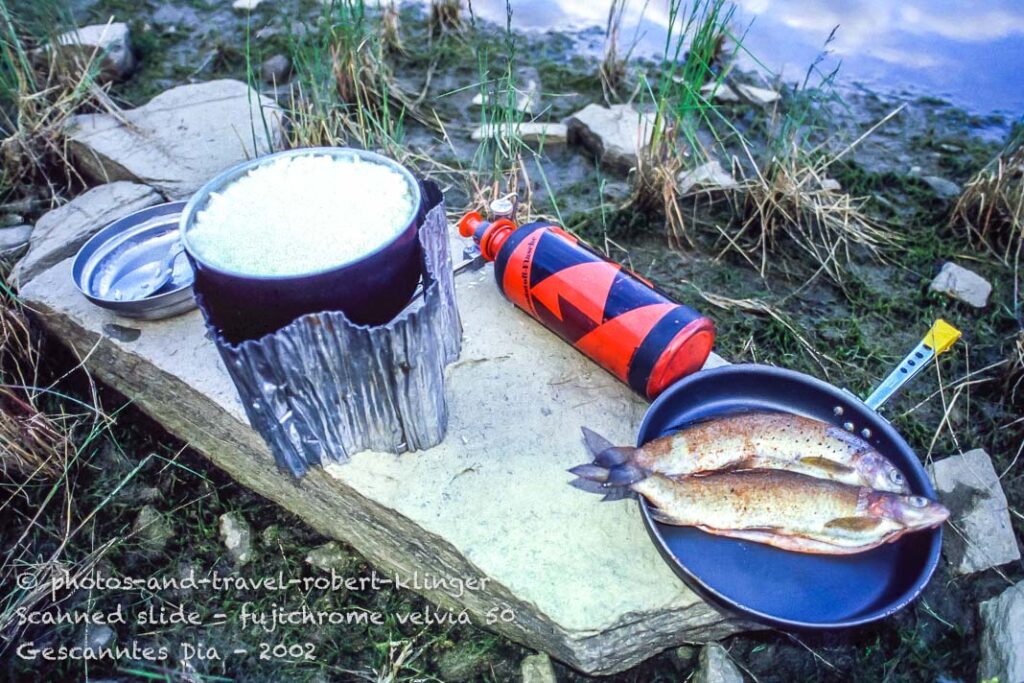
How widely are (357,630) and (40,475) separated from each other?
3.80ft

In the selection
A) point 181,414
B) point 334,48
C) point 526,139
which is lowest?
point 181,414

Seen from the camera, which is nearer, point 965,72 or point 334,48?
point 334,48

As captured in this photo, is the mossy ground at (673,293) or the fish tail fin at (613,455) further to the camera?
the mossy ground at (673,293)

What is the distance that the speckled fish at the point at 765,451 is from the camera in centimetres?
187

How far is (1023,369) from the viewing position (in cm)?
259

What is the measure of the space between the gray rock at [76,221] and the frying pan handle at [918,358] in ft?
9.16

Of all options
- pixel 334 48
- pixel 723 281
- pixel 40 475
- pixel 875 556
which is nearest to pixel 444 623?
pixel 875 556

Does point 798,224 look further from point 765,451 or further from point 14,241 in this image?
point 14,241

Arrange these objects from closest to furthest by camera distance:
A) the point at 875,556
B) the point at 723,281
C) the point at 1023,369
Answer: the point at 875,556 → the point at 1023,369 → the point at 723,281

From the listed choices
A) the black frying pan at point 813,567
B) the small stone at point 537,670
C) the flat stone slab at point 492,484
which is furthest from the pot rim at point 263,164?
the small stone at point 537,670

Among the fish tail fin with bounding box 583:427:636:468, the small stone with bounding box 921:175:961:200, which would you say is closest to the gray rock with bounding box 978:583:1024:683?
A: the fish tail fin with bounding box 583:427:636:468

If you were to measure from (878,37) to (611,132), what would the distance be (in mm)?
2389

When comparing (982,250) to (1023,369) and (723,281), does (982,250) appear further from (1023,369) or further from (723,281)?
(723,281)

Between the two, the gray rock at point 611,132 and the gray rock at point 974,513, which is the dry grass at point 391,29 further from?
the gray rock at point 974,513
